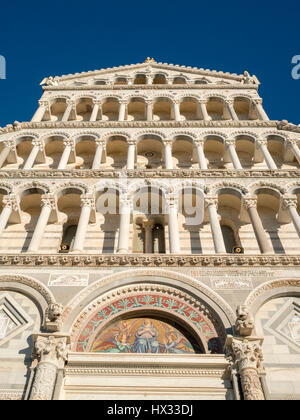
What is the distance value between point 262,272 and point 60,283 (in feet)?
17.1

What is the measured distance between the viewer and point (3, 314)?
34.0 feet

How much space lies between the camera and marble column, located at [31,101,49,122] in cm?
1855

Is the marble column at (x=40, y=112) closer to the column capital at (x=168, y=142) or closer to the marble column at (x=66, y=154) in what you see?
the marble column at (x=66, y=154)

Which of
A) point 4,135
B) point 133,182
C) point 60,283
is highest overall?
point 4,135

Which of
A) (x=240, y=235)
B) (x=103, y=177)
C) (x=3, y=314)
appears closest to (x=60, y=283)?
(x=3, y=314)

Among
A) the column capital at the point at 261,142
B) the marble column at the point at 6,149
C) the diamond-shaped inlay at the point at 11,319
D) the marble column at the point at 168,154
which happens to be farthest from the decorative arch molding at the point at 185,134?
the diamond-shaped inlay at the point at 11,319

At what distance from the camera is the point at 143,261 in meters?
11.4

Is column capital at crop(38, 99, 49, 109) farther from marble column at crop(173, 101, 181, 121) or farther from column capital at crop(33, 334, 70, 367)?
column capital at crop(33, 334, 70, 367)

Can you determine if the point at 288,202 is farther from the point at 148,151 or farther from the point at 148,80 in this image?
the point at 148,80

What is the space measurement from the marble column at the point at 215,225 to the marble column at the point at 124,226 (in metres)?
2.48

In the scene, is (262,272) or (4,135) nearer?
(262,272)

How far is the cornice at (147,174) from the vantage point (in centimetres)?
1466

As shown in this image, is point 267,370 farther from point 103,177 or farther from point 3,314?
point 103,177

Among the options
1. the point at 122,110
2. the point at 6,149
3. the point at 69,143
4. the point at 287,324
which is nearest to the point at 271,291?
the point at 287,324
